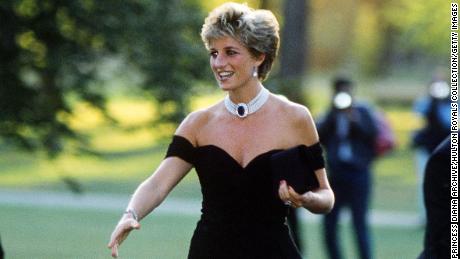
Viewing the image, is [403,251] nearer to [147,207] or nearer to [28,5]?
[28,5]

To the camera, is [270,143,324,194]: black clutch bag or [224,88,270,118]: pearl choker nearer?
[270,143,324,194]: black clutch bag

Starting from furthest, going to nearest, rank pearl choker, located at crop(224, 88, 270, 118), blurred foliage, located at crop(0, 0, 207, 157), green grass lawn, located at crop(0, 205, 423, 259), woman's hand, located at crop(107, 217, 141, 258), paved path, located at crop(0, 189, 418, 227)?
1. paved path, located at crop(0, 189, 418, 227)
2. green grass lawn, located at crop(0, 205, 423, 259)
3. blurred foliage, located at crop(0, 0, 207, 157)
4. pearl choker, located at crop(224, 88, 270, 118)
5. woman's hand, located at crop(107, 217, 141, 258)

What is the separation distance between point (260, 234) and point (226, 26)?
939mm

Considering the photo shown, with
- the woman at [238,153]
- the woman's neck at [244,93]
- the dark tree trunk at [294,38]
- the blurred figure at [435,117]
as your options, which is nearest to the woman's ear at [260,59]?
the woman at [238,153]

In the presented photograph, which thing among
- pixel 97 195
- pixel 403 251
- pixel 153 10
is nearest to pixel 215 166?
pixel 153 10

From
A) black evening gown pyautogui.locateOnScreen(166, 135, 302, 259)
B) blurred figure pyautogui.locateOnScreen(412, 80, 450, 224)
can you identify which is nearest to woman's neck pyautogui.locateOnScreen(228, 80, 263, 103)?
black evening gown pyautogui.locateOnScreen(166, 135, 302, 259)

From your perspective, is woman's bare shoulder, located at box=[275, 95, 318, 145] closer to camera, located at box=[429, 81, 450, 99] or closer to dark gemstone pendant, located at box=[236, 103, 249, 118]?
dark gemstone pendant, located at box=[236, 103, 249, 118]

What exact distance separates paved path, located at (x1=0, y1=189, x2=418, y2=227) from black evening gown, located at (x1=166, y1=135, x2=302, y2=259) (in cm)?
1416

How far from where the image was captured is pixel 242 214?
5914mm

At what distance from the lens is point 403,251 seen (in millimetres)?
15883

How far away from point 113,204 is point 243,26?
57.5 feet

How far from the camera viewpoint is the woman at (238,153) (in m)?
5.92

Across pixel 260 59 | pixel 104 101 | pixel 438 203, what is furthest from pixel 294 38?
pixel 260 59

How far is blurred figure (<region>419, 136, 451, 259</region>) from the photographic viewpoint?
6.32m
